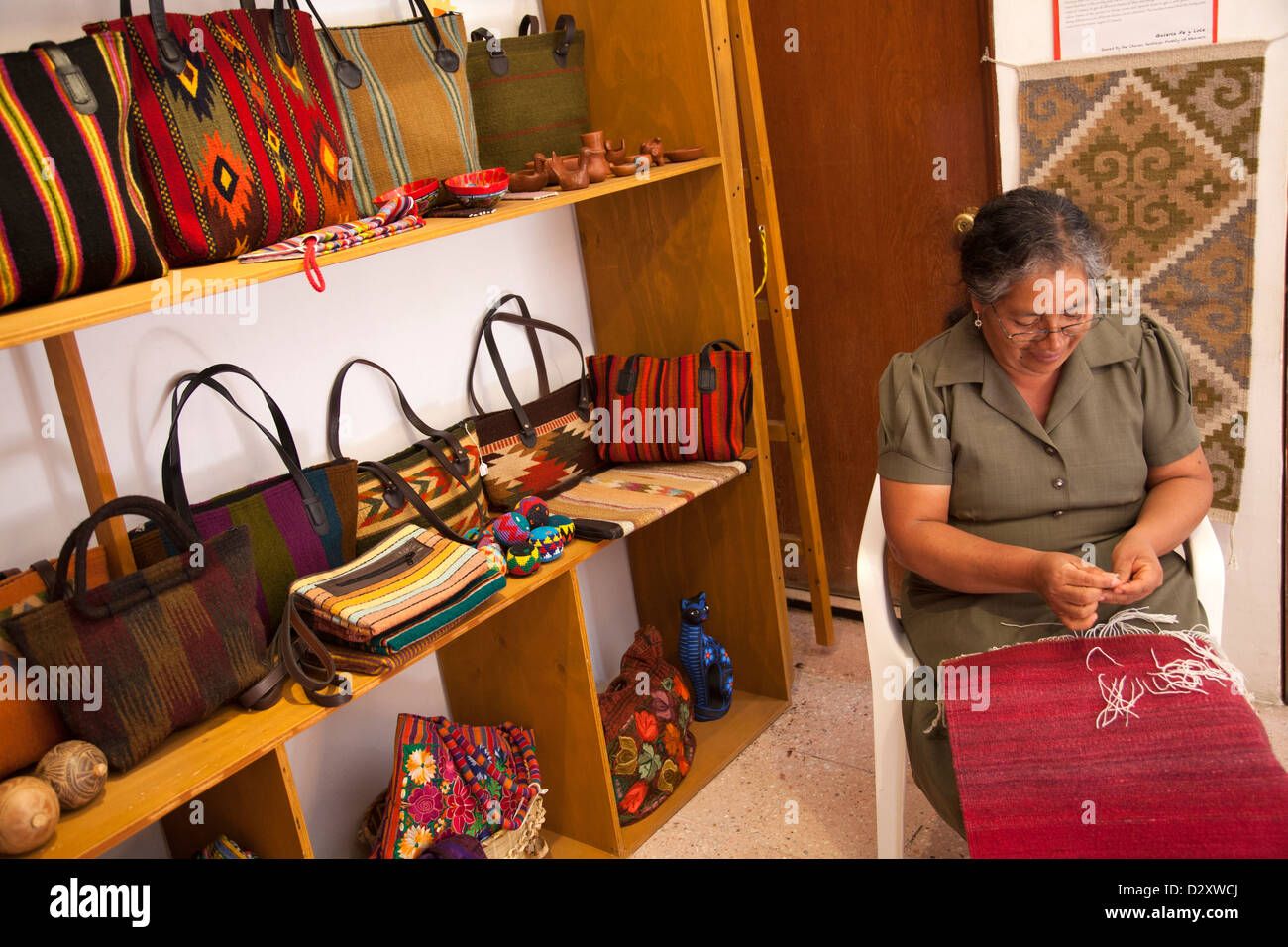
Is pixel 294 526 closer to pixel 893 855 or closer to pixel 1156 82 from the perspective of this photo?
pixel 893 855

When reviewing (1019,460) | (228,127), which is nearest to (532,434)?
(228,127)

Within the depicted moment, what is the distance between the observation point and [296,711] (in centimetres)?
183

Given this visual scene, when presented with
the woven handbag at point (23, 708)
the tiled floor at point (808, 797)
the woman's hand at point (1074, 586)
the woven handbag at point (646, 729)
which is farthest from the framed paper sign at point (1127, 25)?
the woven handbag at point (23, 708)

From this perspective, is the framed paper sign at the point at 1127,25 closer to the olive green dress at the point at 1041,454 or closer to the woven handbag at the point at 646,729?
the olive green dress at the point at 1041,454

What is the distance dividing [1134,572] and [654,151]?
1426mm

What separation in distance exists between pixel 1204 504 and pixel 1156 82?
1.00 meters

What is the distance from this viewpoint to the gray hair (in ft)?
6.14

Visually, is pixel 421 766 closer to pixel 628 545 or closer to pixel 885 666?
pixel 885 666

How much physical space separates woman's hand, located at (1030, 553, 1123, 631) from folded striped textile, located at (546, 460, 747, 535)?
0.90 m

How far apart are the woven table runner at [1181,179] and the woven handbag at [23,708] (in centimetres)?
224

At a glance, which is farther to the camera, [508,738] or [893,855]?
[508,738]

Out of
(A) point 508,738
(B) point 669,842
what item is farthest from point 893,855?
(A) point 508,738

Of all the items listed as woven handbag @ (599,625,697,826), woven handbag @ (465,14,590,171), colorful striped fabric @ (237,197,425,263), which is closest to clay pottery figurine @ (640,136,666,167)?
woven handbag @ (465,14,590,171)

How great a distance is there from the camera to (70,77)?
1.58m
